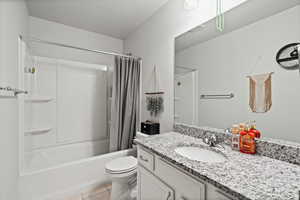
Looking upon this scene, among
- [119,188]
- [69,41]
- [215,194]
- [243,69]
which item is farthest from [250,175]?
[69,41]

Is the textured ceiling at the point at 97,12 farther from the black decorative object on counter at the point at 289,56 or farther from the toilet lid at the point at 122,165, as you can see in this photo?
the toilet lid at the point at 122,165

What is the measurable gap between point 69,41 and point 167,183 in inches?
106

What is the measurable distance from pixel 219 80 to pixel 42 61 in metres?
2.53

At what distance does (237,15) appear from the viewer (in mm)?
1129

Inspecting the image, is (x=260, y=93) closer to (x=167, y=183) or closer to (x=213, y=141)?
(x=213, y=141)

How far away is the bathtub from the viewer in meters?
1.45

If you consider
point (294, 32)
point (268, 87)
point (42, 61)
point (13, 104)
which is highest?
point (42, 61)

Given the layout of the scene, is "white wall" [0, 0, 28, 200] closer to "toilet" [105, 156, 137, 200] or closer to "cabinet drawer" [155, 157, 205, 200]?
"toilet" [105, 156, 137, 200]

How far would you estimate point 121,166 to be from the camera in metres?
1.53

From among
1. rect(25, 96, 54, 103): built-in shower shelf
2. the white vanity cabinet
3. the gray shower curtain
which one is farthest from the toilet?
rect(25, 96, 54, 103): built-in shower shelf

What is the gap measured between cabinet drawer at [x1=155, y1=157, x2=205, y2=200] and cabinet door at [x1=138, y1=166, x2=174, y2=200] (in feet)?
0.16

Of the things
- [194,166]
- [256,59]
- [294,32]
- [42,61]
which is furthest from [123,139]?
[294,32]

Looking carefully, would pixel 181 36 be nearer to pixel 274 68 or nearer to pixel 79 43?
pixel 274 68

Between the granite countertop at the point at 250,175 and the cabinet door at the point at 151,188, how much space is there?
221mm
